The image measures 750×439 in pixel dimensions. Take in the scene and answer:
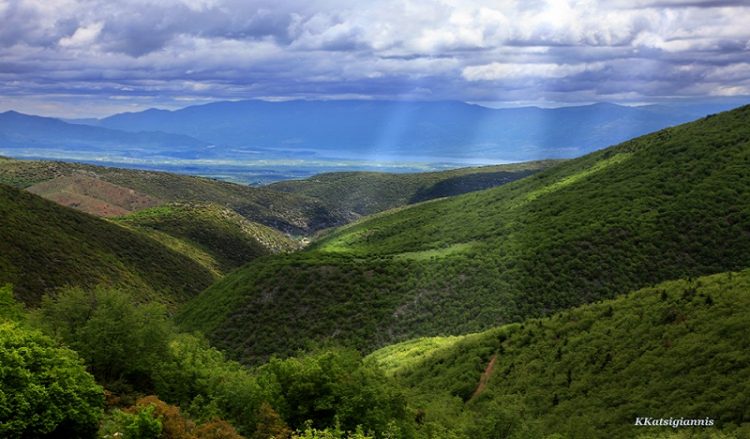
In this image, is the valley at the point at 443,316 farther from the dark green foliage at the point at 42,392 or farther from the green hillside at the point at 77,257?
the green hillside at the point at 77,257

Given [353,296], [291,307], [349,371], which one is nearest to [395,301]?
[353,296]

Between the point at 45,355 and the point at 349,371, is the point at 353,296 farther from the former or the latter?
the point at 45,355

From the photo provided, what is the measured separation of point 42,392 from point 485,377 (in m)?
27.8

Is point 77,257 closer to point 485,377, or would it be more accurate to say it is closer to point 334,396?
point 485,377

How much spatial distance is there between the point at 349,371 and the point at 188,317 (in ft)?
174

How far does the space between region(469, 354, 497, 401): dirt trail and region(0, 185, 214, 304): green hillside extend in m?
59.7

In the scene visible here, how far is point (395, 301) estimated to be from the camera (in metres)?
70.9

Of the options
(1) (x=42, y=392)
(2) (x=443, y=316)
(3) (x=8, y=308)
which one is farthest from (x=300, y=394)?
(2) (x=443, y=316)

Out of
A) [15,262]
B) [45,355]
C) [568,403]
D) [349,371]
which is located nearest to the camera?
[45,355]

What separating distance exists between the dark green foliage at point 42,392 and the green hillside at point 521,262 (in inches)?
1446

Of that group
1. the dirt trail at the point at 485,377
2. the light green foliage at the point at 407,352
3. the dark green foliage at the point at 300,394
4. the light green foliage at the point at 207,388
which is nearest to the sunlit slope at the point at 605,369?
the dirt trail at the point at 485,377

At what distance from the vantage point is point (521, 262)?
70688mm

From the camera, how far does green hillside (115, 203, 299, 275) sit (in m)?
163

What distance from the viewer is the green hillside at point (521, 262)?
65.1m
